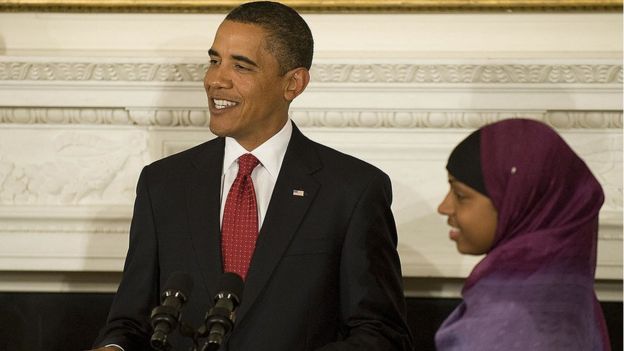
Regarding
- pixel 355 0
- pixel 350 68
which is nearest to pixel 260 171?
pixel 350 68

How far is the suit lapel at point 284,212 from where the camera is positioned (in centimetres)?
326

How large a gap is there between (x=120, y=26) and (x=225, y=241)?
133 centimetres

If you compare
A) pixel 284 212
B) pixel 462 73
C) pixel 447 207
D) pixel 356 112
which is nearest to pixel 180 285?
pixel 447 207

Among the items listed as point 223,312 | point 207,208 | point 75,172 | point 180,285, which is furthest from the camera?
point 75,172

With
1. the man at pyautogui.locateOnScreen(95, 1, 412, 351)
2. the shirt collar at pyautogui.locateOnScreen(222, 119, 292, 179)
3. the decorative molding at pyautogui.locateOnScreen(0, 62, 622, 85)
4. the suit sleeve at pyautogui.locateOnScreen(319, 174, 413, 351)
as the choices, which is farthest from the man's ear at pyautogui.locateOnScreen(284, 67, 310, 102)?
the decorative molding at pyautogui.locateOnScreen(0, 62, 622, 85)

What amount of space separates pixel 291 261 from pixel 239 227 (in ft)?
0.58

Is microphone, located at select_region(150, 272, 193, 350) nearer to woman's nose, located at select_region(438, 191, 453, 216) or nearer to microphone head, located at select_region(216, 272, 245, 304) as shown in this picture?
microphone head, located at select_region(216, 272, 245, 304)

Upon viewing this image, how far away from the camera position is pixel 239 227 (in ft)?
11.0

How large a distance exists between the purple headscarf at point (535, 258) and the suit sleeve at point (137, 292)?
994mm

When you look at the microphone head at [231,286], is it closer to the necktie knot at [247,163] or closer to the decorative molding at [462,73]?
the necktie knot at [247,163]

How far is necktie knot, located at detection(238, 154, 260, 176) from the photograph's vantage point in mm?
3420

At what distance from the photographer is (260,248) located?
3.29 metres

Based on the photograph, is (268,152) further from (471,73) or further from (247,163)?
(471,73)

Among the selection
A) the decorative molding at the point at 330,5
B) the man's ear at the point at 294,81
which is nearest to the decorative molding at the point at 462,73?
the decorative molding at the point at 330,5
